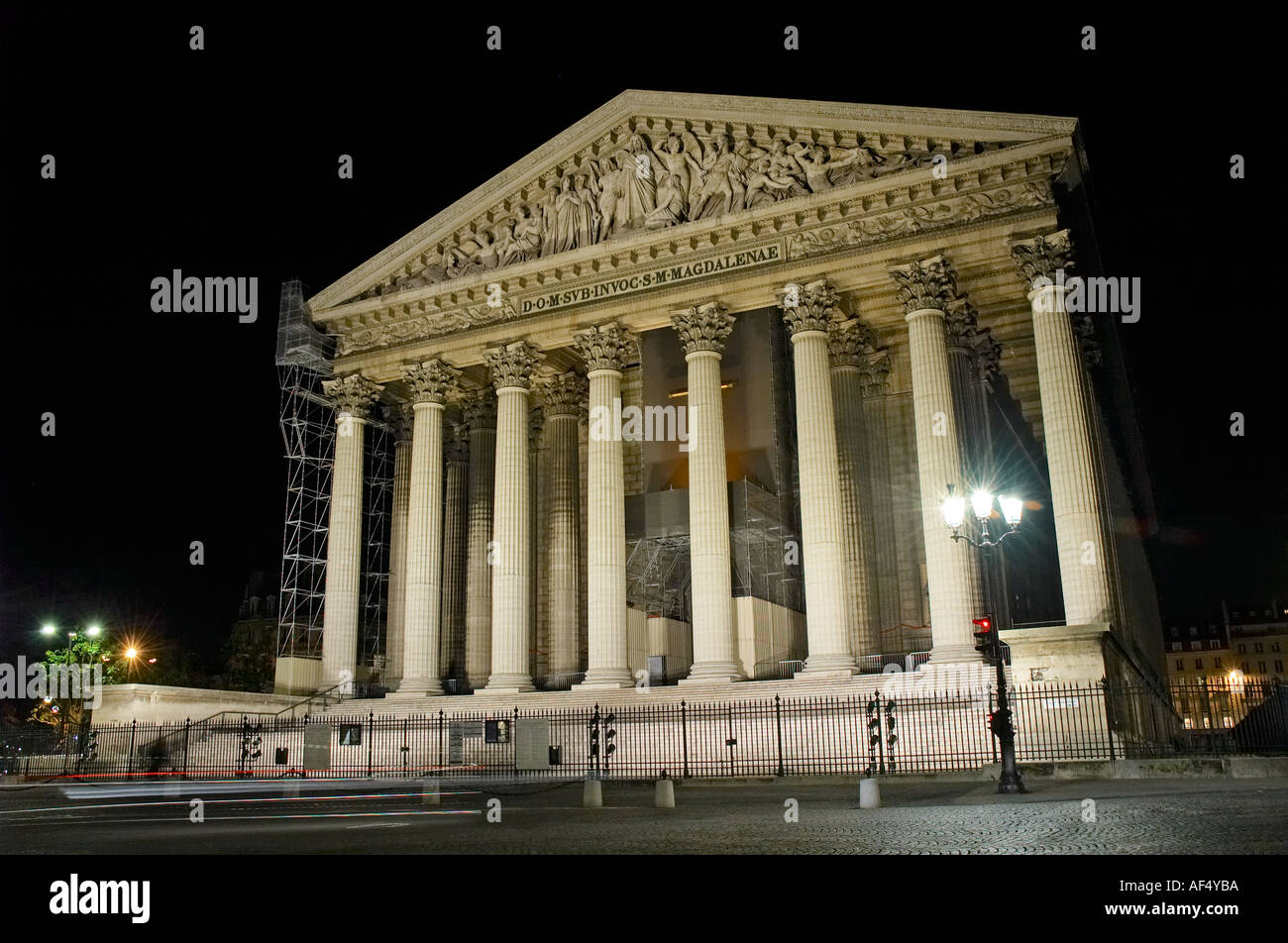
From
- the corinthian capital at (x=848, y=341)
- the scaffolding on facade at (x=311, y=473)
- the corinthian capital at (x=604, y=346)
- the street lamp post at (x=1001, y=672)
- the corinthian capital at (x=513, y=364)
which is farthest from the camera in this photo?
the scaffolding on facade at (x=311, y=473)

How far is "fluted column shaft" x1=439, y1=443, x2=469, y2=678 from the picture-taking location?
3953 cm

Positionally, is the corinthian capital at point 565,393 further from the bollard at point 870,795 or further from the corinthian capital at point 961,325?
the bollard at point 870,795

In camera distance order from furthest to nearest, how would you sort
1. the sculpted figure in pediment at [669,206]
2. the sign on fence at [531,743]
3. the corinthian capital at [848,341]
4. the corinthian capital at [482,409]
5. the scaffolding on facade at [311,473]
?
the scaffolding on facade at [311,473], the corinthian capital at [482,409], the corinthian capital at [848,341], the sculpted figure in pediment at [669,206], the sign on fence at [531,743]

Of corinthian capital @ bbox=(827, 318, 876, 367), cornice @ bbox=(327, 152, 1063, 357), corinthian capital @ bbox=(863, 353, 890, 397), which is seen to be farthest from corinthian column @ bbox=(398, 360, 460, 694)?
corinthian capital @ bbox=(863, 353, 890, 397)

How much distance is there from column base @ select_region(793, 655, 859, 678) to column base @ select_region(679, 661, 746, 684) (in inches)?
75.1

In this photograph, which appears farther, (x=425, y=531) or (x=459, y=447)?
(x=459, y=447)

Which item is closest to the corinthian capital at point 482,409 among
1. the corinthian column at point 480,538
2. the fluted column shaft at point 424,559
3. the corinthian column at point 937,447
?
the corinthian column at point 480,538

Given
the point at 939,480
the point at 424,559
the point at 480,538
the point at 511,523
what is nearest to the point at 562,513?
the point at 480,538

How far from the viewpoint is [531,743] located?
1134 inches

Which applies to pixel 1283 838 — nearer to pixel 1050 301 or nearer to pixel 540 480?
pixel 1050 301

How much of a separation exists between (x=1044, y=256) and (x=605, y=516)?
14.9 m

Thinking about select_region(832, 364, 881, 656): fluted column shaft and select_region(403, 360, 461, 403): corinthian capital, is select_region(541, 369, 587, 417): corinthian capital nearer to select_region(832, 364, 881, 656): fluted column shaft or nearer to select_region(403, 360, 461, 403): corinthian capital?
select_region(403, 360, 461, 403): corinthian capital

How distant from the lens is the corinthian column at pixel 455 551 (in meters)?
39.6

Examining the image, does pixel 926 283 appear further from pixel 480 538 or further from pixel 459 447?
pixel 459 447
